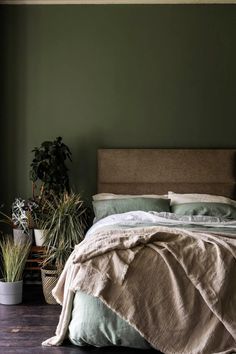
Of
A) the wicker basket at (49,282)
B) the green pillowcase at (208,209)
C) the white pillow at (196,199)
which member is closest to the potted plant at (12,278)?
the wicker basket at (49,282)

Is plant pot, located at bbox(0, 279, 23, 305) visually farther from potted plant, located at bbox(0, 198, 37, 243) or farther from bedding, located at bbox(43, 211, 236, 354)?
bedding, located at bbox(43, 211, 236, 354)

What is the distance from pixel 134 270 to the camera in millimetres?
3037

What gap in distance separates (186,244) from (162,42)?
2.89m

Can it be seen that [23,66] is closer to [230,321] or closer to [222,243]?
[222,243]

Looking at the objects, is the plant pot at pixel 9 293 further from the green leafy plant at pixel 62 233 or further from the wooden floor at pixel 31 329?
the green leafy plant at pixel 62 233

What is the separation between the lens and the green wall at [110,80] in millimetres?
5301

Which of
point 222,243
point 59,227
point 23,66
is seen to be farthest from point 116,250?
point 23,66

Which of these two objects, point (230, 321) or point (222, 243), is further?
point (222, 243)

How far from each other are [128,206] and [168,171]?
2.40ft

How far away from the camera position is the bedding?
9.58 ft

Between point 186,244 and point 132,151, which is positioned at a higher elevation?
point 132,151

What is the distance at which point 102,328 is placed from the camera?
2977mm

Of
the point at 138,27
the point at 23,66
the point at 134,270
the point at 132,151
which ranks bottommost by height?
the point at 134,270

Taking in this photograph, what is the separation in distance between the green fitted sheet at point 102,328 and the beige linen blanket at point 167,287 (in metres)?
0.07
